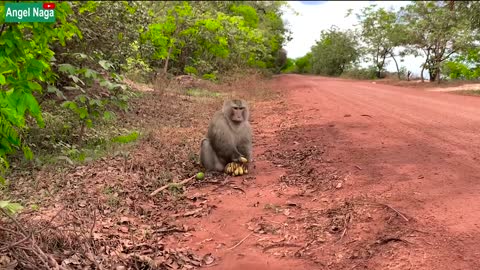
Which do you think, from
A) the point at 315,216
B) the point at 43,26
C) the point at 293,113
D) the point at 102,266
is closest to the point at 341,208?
the point at 315,216

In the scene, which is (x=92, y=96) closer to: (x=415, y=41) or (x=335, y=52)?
(x=415, y=41)

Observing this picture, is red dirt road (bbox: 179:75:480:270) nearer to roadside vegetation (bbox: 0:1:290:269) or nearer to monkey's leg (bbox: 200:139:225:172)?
monkey's leg (bbox: 200:139:225:172)

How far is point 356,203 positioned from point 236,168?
94.9 inches

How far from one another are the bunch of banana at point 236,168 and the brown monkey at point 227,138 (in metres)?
0.07

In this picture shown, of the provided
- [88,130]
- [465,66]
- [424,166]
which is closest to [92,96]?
[88,130]

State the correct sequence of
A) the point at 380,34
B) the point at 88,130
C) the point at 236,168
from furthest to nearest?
the point at 380,34
the point at 88,130
the point at 236,168

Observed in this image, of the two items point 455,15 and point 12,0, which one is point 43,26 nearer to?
point 12,0

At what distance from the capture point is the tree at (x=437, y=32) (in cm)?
2203

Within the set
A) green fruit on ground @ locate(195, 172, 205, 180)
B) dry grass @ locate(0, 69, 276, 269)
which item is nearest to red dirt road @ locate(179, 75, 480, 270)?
green fruit on ground @ locate(195, 172, 205, 180)

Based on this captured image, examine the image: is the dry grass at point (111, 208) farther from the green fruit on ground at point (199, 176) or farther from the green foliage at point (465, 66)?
the green foliage at point (465, 66)

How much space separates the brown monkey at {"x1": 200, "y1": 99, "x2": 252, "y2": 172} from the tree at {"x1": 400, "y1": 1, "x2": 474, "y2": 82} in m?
17.7

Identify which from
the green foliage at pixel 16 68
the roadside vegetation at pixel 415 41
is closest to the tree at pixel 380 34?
the roadside vegetation at pixel 415 41

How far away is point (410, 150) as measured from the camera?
7125 mm

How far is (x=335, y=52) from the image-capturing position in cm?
4622
